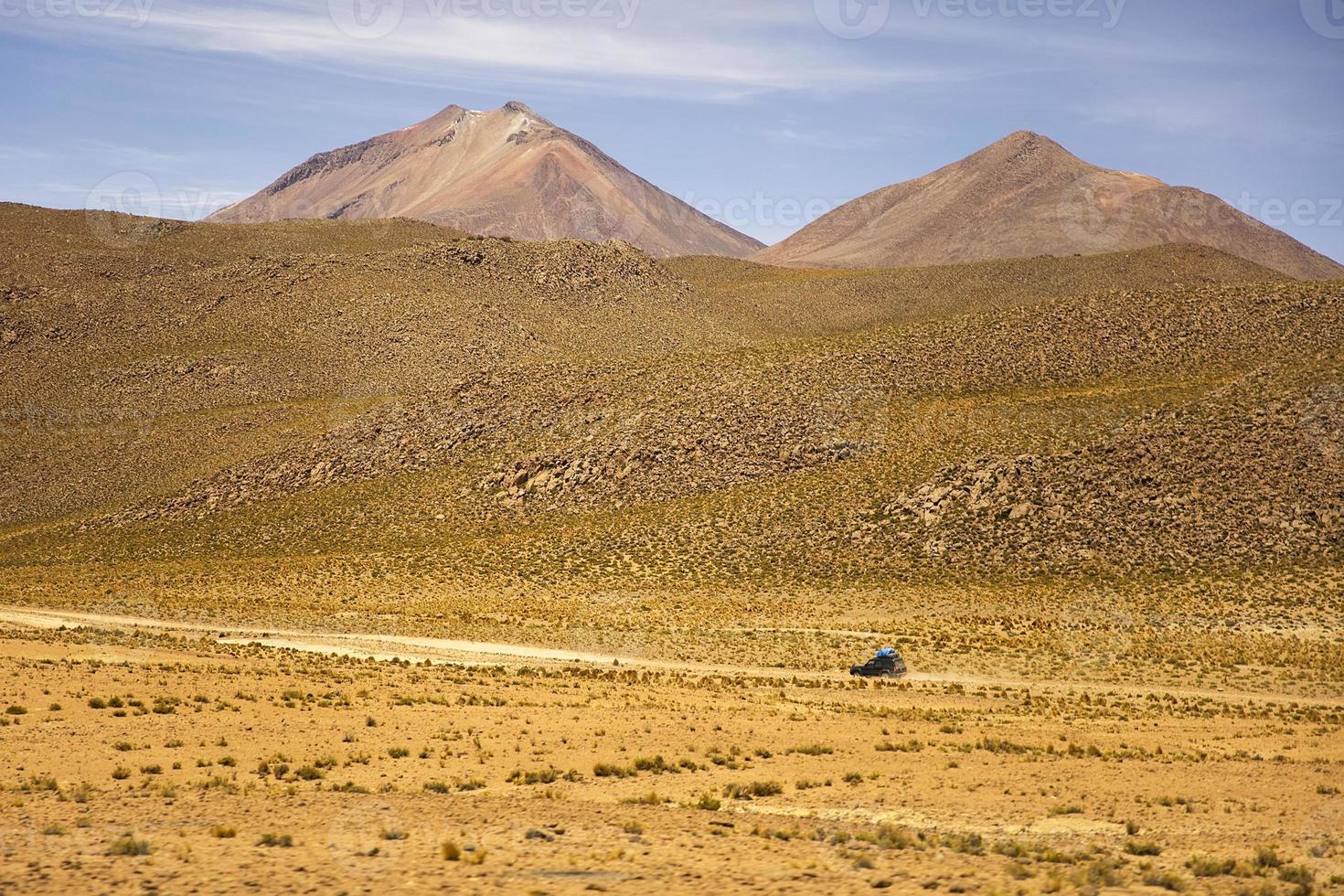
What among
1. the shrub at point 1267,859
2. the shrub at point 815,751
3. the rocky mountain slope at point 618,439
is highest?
the rocky mountain slope at point 618,439

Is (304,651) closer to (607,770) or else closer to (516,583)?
(516,583)

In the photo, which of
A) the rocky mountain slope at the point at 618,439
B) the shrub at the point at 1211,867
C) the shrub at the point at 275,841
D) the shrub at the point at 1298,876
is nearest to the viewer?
the shrub at the point at 1298,876

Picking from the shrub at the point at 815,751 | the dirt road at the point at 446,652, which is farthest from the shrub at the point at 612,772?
the dirt road at the point at 446,652

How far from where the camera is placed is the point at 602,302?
108812 mm

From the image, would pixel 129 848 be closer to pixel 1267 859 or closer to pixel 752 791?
pixel 752 791

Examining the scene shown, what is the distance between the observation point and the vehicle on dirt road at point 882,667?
113 feet

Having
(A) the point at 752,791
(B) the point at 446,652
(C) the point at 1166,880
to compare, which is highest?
(C) the point at 1166,880

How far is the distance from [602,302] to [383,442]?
133 feet

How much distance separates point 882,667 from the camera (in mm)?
34469

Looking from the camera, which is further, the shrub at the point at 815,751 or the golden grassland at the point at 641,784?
the shrub at the point at 815,751

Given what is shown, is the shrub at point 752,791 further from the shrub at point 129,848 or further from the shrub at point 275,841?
the shrub at point 129,848

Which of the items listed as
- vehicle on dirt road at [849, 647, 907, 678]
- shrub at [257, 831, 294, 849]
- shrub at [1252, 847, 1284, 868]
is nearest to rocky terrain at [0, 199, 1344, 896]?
shrub at [1252, 847, 1284, 868]

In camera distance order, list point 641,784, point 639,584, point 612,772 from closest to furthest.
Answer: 1. point 641,784
2. point 612,772
3. point 639,584

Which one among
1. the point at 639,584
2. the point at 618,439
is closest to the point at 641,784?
the point at 639,584
